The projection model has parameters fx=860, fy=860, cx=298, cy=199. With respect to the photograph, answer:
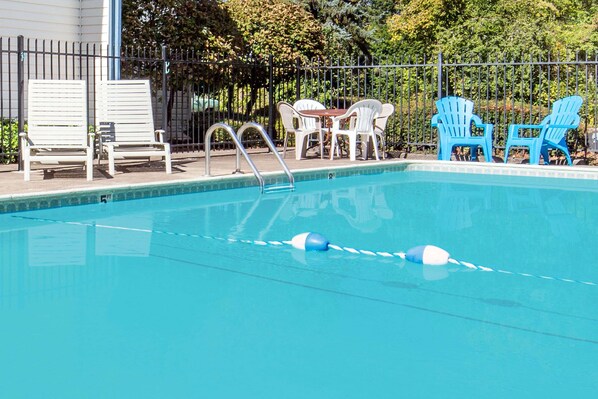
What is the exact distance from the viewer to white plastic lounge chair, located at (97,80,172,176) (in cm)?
1043

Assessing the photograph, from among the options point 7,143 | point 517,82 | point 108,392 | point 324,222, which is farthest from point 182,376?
point 517,82

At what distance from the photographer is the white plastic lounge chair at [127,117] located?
34.2ft

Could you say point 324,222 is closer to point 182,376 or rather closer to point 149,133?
point 149,133

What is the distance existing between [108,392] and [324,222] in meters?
4.71

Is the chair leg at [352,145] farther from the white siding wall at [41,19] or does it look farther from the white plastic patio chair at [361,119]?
the white siding wall at [41,19]

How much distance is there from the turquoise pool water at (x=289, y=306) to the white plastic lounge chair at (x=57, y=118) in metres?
1.34

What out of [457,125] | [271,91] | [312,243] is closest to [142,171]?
[271,91]

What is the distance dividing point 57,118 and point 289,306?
19.7 ft

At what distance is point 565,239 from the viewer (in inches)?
283

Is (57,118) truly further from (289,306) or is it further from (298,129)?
(289,306)

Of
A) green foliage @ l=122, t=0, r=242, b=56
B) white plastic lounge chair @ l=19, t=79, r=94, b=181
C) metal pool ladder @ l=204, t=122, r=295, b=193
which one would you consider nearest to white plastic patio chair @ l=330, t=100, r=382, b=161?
metal pool ladder @ l=204, t=122, r=295, b=193

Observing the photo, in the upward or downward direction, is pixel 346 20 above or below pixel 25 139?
above

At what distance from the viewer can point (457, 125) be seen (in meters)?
12.9

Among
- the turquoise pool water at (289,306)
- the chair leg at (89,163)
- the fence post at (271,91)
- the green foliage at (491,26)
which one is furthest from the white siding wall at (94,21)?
the green foliage at (491,26)
